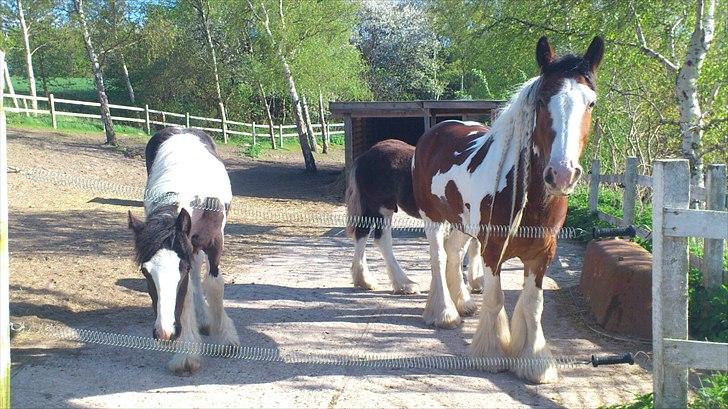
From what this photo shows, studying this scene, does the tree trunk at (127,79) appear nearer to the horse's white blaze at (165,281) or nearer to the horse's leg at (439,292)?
the horse's leg at (439,292)

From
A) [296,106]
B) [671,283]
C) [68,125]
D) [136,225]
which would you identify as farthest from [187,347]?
[68,125]

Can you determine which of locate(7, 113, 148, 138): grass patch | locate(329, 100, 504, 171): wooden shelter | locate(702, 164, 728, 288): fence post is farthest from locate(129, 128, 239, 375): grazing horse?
locate(7, 113, 148, 138): grass patch

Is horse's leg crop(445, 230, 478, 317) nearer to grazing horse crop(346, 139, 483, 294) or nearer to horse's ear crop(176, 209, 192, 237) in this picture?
grazing horse crop(346, 139, 483, 294)

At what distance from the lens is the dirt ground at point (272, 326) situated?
4016mm

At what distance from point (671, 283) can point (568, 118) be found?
1.10 m

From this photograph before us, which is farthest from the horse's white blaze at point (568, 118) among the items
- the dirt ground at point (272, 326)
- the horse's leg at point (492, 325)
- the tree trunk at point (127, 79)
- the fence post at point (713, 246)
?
the tree trunk at point (127, 79)

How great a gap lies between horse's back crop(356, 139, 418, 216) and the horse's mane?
225 cm

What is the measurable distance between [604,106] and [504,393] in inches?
340

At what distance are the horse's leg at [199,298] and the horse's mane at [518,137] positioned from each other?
253cm

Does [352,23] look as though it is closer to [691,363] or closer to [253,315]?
[253,315]

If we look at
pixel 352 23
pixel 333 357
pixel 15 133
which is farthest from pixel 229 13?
pixel 333 357

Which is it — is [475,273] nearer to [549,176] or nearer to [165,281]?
[549,176]

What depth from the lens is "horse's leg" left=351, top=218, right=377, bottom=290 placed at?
693cm

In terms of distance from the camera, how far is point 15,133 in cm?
1969
